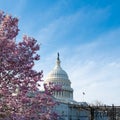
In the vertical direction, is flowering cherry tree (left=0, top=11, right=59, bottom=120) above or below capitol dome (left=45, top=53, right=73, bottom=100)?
below

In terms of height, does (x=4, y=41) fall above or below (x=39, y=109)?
above

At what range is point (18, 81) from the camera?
627 inches

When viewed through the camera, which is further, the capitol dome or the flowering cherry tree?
the capitol dome

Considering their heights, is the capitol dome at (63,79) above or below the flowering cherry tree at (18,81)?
above

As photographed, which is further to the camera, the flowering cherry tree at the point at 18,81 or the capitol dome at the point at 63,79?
the capitol dome at the point at 63,79

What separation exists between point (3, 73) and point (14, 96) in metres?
1.02

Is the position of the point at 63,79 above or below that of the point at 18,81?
above

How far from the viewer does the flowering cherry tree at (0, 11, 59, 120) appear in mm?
15898

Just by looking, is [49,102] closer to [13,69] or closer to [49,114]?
[49,114]

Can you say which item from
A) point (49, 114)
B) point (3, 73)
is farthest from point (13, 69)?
point (49, 114)

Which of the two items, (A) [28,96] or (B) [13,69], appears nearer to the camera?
(B) [13,69]

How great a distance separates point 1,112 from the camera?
15.9 m

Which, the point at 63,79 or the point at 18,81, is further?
the point at 63,79

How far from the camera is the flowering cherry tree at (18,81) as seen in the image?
1590 cm
